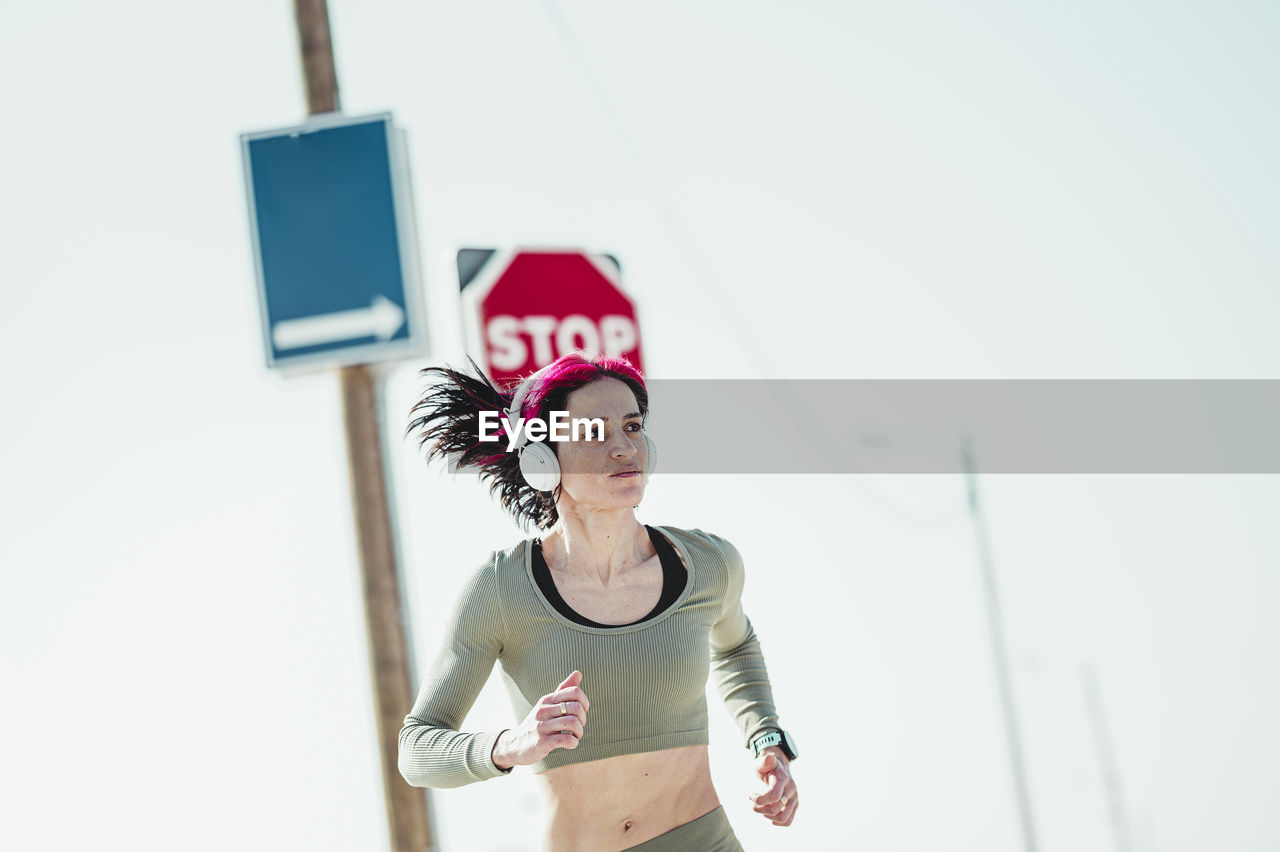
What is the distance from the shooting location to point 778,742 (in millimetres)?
2941

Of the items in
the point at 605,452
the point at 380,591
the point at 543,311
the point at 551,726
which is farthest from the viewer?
the point at 380,591

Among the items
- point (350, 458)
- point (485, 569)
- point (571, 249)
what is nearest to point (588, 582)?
point (485, 569)

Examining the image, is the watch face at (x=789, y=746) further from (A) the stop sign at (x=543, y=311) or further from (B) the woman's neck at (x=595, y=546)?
(A) the stop sign at (x=543, y=311)

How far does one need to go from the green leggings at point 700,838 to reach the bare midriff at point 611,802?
0.05ft

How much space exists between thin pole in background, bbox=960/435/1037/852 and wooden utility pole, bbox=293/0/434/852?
11313 mm

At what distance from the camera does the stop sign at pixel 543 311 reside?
4.30 metres

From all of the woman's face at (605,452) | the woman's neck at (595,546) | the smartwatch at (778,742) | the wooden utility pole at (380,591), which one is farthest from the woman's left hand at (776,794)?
the wooden utility pole at (380,591)

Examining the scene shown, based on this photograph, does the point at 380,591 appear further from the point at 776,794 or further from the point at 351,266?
the point at 776,794

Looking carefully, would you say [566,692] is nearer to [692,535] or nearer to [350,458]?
[692,535]

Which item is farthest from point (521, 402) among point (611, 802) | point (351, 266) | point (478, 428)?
point (351, 266)

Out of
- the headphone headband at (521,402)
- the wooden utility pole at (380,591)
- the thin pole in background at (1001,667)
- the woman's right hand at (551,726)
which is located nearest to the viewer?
the woman's right hand at (551,726)

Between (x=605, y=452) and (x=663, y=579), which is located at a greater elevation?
(x=605, y=452)

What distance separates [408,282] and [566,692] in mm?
2712

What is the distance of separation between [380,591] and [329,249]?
1.26 meters
